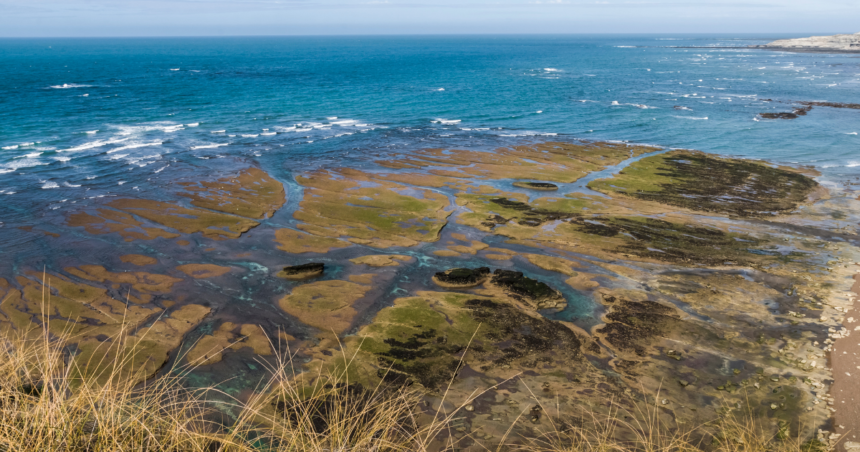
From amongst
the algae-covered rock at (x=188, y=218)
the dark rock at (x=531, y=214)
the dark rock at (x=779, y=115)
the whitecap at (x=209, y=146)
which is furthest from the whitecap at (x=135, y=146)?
the dark rock at (x=779, y=115)

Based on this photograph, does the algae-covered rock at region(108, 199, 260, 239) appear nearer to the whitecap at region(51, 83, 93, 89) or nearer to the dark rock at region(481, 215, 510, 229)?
the dark rock at region(481, 215, 510, 229)

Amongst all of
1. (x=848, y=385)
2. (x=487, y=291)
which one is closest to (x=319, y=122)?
(x=487, y=291)

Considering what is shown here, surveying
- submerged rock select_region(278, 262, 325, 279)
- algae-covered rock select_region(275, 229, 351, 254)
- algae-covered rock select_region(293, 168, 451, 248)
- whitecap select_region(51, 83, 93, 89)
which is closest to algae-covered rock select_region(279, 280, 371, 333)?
submerged rock select_region(278, 262, 325, 279)

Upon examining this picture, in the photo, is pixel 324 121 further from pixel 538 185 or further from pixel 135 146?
pixel 538 185

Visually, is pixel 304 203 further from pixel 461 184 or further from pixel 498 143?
pixel 498 143

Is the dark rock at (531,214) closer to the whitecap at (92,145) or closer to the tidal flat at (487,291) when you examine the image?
the tidal flat at (487,291)

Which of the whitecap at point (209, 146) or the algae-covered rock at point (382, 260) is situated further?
the whitecap at point (209, 146)

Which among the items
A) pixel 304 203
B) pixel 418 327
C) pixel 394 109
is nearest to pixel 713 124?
pixel 394 109
